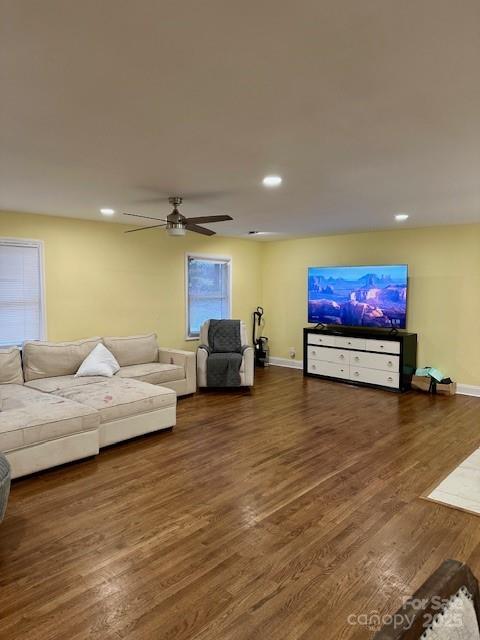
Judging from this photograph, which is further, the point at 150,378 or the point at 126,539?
the point at 150,378

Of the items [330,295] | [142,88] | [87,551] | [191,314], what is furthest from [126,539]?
[330,295]

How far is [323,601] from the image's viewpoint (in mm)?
2068

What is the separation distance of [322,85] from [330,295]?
17.6 feet

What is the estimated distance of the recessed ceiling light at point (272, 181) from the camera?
3.44 m

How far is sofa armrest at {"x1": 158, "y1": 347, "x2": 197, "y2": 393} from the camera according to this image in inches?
229

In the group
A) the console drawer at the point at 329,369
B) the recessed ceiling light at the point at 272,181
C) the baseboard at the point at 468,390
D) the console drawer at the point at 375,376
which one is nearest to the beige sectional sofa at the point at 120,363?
the console drawer at the point at 329,369

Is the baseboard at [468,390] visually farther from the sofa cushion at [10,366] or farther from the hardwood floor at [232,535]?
the sofa cushion at [10,366]

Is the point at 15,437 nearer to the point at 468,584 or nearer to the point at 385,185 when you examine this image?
the point at 468,584

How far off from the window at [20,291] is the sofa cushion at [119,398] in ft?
4.20

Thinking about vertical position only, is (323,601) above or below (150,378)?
below

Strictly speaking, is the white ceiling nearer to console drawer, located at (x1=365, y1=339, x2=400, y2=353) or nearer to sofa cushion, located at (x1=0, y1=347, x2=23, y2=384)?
sofa cushion, located at (x1=0, y1=347, x2=23, y2=384)

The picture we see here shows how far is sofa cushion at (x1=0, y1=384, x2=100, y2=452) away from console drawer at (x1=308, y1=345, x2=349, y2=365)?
13.4ft

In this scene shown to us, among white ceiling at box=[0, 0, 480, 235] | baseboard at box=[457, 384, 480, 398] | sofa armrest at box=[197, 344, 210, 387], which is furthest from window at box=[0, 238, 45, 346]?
baseboard at box=[457, 384, 480, 398]

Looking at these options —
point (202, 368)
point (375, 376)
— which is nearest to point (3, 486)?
point (202, 368)
